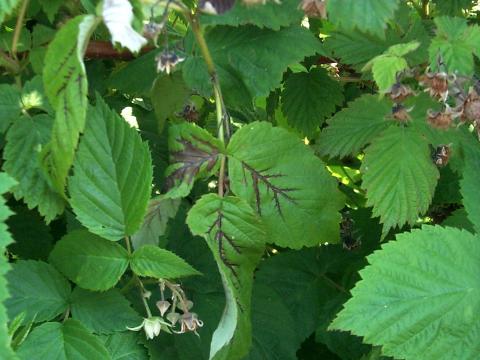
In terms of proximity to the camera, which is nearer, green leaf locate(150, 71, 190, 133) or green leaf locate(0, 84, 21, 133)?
green leaf locate(0, 84, 21, 133)

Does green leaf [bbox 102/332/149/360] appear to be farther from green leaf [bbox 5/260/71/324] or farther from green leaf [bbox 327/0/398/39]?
green leaf [bbox 327/0/398/39]

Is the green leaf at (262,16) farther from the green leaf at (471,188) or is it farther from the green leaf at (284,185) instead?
the green leaf at (471,188)

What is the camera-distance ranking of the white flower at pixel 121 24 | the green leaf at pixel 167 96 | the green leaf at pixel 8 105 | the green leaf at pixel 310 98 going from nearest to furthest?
the white flower at pixel 121 24 < the green leaf at pixel 8 105 < the green leaf at pixel 167 96 < the green leaf at pixel 310 98

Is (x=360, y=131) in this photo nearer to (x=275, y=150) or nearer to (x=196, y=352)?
(x=275, y=150)

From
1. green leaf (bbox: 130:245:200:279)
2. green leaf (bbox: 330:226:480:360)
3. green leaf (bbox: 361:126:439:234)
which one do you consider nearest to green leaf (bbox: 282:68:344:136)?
green leaf (bbox: 361:126:439:234)

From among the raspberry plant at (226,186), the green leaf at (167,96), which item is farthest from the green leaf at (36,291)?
the green leaf at (167,96)

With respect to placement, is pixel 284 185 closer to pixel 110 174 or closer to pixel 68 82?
pixel 110 174

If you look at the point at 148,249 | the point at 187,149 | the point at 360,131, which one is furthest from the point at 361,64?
the point at 148,249
